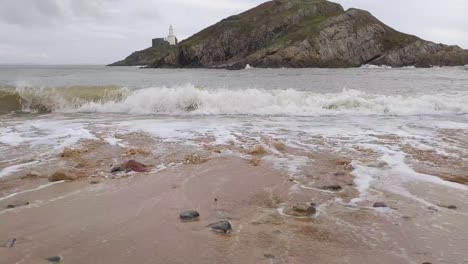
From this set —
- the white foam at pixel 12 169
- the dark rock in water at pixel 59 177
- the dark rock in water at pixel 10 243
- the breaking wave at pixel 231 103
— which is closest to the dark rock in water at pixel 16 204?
the dark rock in water at pixel 59 177

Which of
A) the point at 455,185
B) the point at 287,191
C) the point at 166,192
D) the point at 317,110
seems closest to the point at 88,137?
the point at 166,192

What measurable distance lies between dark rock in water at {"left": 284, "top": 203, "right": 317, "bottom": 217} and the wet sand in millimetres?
55

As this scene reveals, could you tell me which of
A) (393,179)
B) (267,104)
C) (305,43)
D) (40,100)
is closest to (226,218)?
(393,179)

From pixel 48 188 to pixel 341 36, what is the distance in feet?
285

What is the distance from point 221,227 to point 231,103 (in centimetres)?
1142

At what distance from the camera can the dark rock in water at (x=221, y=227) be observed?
12.5ft

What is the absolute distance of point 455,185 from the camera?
17.6ft

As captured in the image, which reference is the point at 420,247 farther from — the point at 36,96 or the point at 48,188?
the point at 36,96

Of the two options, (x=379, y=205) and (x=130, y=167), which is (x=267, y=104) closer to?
(x=130, y=167)

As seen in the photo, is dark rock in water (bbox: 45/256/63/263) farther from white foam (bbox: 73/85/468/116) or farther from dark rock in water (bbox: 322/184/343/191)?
white foam (bbox: 73/85/468/116)

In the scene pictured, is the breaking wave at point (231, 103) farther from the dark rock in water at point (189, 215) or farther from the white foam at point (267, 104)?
the dark rock in water at point (189, 215)

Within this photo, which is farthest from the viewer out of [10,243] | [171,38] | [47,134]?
[171,38]

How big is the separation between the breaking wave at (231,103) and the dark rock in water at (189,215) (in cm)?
997

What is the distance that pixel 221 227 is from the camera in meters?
3.84
